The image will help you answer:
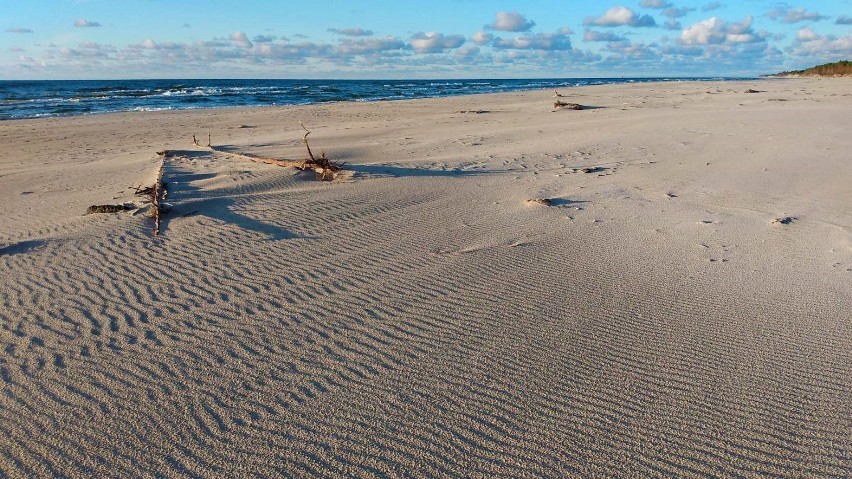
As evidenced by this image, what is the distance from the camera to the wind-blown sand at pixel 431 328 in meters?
2.46

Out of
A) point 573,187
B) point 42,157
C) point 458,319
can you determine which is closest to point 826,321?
point 458,319

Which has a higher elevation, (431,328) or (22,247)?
(22,247)

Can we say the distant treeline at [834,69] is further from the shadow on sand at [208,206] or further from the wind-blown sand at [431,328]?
the shadow on sand at [208,206]

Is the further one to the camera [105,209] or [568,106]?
[568,106]

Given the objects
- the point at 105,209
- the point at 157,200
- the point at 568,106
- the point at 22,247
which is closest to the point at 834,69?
the point at 568,106

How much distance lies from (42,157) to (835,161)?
45.8 ft

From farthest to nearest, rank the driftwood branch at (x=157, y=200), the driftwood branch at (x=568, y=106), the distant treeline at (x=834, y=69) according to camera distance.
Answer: the distant treeline at (x=834, y=69) < the driftwood branch at (x=568, y=106) < the driftwood branch at (x=157, y=200)

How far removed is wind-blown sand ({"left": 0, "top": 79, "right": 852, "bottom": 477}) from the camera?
246 cm

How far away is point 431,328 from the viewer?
352cm

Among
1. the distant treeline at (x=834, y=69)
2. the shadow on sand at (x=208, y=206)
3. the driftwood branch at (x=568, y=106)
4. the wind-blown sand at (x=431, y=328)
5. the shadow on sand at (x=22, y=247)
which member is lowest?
the wind-blown sand at (x=431, y=328)

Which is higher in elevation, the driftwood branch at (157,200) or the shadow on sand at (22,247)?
the driftwood branch at (157,200)

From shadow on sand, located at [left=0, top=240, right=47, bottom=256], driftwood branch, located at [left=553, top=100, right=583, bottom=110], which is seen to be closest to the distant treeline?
driftwood branch, located at [left=553, top=100, right=583, bottom=110]

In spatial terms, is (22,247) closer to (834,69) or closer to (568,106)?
(568,106)

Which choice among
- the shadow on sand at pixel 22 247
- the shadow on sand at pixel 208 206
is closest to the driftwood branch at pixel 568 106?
the shadow on sand at pixel 208 206
